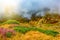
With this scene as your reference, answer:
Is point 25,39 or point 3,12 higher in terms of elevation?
point 25,39

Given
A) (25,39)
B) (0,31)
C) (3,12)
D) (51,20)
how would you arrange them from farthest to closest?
1. (3,12)
2. (51,20)
3. (0,31)
4. (25,39)

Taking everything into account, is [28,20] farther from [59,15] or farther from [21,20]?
[59,15]

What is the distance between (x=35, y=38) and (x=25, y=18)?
55.8 feet

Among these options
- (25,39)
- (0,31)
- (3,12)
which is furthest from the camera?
(3,12)

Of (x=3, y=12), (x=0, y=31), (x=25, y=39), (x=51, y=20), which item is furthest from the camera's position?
(x=3, y=12)

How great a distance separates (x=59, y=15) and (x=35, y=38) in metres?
17.8

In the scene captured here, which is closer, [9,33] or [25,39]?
[25,39]

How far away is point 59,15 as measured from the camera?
98.7ft

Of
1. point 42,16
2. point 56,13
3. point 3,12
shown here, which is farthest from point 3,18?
point 56,13

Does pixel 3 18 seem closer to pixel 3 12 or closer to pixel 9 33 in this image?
pixel 3 12

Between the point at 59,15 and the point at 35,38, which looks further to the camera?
the point at 59,15

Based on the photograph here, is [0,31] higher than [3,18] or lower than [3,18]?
higher

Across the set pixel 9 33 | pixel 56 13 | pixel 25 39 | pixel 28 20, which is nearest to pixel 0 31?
pixel 9 33

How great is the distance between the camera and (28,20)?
96.4ft
